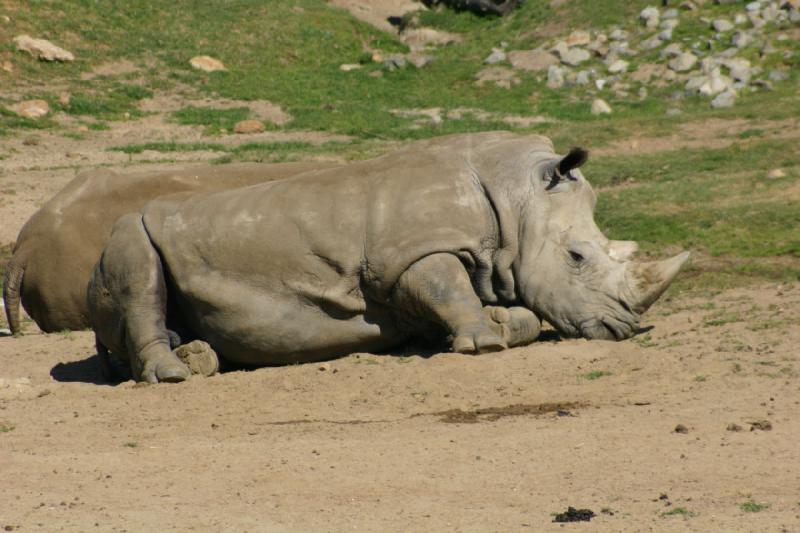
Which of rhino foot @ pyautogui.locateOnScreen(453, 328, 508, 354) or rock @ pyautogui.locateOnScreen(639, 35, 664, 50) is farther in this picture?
rock @ pyautogui.locateOnScreen(639, 35, 664, 50)

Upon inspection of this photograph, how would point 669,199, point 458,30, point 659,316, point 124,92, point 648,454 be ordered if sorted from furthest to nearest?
point 458,30 < point 124,92 < point 669,199 < point 659,316 < point 648,454

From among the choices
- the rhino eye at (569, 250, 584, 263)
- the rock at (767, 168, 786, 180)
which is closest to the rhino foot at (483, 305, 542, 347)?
the rhino eye at (569, 250, 584, 263)

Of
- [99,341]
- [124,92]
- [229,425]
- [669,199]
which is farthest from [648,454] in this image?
[124,92]

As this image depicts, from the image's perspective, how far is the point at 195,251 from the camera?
31.6 ft

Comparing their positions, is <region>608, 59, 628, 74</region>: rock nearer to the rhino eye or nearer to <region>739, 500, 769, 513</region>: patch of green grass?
the rhino eye

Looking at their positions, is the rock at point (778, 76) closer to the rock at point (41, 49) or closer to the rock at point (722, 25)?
the rock at point (722, 25)

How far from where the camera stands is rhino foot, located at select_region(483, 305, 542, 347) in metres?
9.20

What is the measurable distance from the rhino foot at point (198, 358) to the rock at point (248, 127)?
535 inches

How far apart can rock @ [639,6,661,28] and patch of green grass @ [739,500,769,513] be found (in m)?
22.7

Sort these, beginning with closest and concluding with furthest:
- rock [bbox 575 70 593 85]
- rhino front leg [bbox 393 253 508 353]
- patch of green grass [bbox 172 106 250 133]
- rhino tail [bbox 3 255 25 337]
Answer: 1. rhino front leg [bbox 393 253 508 353]
2. rhino tail [bbox 3 255 25 337]
3. patch of green grass [bbox 172 106 250 133]
4. rock [bbox 575 70 593 85]

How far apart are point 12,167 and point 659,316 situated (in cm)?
1182

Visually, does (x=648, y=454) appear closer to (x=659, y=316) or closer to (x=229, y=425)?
(x=229, y=425)

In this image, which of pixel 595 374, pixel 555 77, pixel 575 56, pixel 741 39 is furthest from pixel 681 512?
pixel 575 56

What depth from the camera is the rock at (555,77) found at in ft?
83.3
